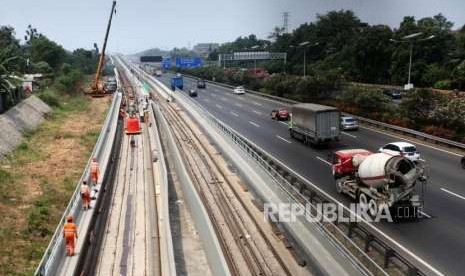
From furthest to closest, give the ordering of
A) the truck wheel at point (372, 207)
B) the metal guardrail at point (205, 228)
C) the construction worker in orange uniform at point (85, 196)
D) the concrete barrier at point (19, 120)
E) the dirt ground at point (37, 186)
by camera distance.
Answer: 1. the concrete barrier at point (19, 120)
2. the construction worker in orange uniform at point (85, 196)
3. the truck wheel at point (372, 207)
4. the dirt ground at point (37, 186)
5. the metal guardrail at point (205, 228)

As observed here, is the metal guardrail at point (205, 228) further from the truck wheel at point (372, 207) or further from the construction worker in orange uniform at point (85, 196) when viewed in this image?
the truck wheel at point (372, 207)

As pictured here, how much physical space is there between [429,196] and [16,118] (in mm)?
35217

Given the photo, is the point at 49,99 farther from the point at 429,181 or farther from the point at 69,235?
the point at 429,181

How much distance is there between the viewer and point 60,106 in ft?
206

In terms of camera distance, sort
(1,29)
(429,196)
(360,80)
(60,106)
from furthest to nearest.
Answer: (1,29) < (360,80) < (60,106) < (429,196)

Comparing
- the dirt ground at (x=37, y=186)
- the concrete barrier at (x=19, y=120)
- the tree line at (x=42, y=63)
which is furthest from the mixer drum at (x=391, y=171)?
the tree line at (x=42, y=63)

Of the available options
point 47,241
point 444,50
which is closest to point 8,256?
point 47,241

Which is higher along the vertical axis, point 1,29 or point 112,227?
point 1,29

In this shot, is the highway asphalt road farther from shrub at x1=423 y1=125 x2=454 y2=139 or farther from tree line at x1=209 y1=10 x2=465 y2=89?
tree line at x1=209 y1=10 x2=465 y2=89

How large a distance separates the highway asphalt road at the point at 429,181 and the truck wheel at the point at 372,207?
0.85 m

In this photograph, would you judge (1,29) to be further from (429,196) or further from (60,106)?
(429,196)

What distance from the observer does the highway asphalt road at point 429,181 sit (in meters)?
16.9

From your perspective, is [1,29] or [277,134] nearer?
[277,134]

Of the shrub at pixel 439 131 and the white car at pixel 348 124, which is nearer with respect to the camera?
the shrub at pixel 439 131
